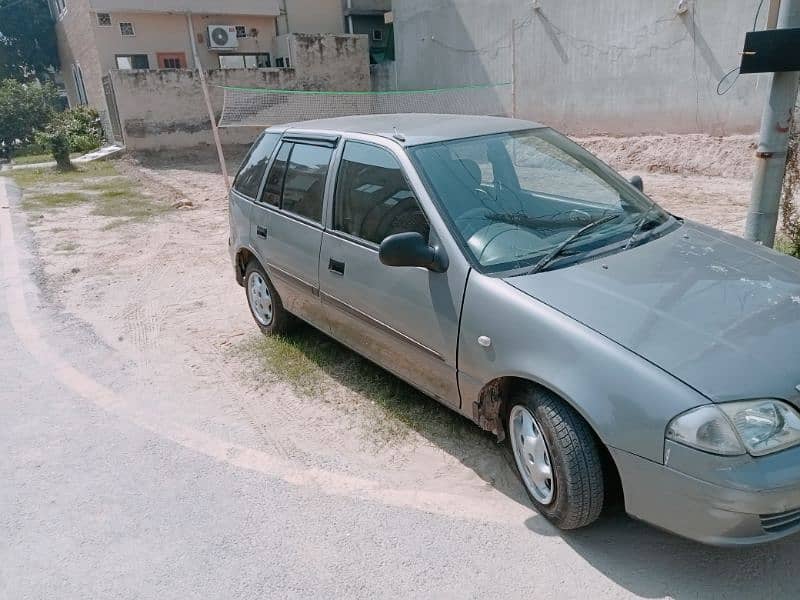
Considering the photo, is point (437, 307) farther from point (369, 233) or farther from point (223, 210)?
point (223, 210)

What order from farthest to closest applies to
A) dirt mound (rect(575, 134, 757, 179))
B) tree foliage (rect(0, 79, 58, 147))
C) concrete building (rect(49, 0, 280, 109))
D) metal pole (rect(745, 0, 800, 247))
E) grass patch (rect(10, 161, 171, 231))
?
tree foliage (rect(0, 79, 58, 147))
concrete building (rect(49, 0, 280, 109))
dirt mound (rect(575, 134, 757, 179))
grass patch (rect(10, 161, 171, 231))
metal pole (rect(745, 0, 800, 247))

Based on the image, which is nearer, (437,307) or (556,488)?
(556,488)

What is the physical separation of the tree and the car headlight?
3695cm

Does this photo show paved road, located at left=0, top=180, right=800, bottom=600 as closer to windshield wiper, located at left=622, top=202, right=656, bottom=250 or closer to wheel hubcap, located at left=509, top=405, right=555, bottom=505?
wheel hubcap, located at left=509, top=405, right=555, bottom=505

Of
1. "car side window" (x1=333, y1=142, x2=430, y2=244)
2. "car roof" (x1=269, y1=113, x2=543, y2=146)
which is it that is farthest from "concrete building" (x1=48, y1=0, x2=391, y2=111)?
"car side window" (x1=333, y1=142, x2=430, y2=244)

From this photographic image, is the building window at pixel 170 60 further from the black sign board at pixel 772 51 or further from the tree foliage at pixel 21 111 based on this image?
the black sign board at pixel 772 51

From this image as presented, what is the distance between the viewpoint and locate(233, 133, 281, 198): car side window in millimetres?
4734

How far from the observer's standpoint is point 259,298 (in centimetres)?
504

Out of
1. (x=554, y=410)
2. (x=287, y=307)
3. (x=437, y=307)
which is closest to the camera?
(x=554, y=410)

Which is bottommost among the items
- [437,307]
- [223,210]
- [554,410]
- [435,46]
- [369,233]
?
[223,210]

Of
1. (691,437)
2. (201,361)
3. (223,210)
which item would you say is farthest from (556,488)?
(223,210)

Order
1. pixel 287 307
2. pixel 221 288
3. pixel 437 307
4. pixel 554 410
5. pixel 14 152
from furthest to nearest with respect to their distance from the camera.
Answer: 1. pixel 14 152
2. pixel 221 288
3. pixel 287 307
4. pixel 437 307
5. pixel 554 410

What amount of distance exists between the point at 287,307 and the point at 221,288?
88.6 inches

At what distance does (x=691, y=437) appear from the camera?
2.12 metres
